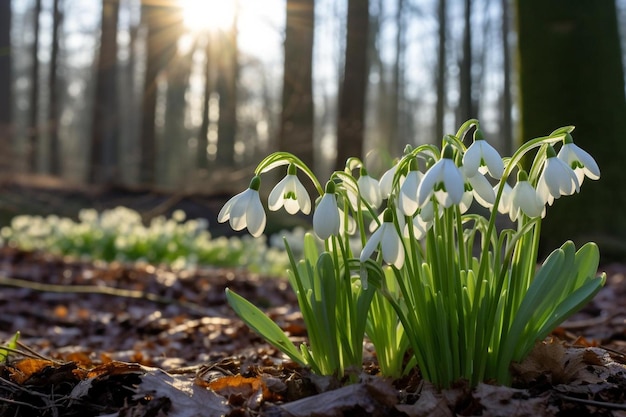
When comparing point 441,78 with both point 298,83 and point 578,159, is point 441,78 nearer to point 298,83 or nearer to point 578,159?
point 298,83

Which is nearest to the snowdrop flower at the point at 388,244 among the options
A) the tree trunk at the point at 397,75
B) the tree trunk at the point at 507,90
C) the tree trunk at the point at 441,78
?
the tree trunk at the point at 441,78

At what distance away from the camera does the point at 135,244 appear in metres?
6.71

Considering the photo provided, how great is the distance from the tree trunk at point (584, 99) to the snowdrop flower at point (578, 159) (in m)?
3.59

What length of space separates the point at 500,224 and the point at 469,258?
13678 mm

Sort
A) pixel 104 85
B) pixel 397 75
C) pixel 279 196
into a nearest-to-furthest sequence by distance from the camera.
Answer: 1. pixel 279 196
2. pixel 104 85
3. pixel 397 75

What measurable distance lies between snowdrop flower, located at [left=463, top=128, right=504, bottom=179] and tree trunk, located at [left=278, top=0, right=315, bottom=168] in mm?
7469

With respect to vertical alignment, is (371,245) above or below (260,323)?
above

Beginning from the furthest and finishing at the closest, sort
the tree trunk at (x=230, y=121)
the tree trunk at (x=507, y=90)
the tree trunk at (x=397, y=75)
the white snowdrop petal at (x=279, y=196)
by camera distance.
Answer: the tree trunk at (x=397, y=75) < the tree trunk at (x=507, y=90) < the tree trunk at (x=230, y=121) < the white snowdrop petal at (x=279, y=196)

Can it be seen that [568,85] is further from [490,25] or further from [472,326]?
[490,25]

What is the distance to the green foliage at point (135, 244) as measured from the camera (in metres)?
6.69

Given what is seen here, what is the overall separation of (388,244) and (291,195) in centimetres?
30

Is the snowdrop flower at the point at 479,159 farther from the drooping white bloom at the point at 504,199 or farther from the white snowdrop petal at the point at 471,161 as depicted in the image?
the drooping white bloom at the point at 504,199

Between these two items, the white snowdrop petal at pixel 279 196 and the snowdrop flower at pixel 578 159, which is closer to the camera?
the snowdrop flower at pixel 578 159

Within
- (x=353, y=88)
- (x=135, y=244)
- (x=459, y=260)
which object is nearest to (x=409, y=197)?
(x=459, y=260)
